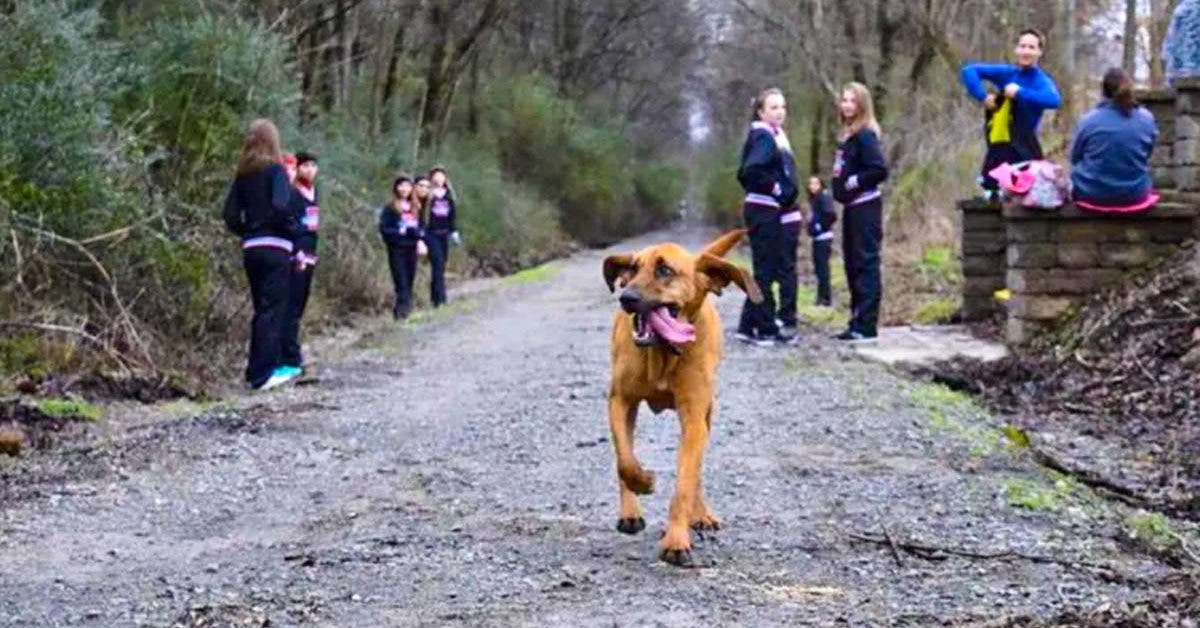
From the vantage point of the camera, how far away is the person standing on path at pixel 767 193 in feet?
46.8

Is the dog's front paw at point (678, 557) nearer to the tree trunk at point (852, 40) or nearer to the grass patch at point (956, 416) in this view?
the grass patch at point (956, 416)

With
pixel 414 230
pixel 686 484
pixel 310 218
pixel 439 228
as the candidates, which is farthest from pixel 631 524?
pixel 439 228

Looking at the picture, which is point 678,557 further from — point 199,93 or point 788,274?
point 199,93

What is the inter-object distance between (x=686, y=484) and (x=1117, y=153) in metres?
8.14

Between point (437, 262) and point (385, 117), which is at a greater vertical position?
point (385, 117)

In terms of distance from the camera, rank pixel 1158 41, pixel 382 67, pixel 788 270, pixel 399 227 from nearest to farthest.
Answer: pixel 788 270 → pixel 399 227 → pixel 1158 41 → pixel 382 67

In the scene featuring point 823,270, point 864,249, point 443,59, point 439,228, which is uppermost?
point 443,59

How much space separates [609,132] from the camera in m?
64.6

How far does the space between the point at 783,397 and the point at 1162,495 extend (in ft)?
11.7

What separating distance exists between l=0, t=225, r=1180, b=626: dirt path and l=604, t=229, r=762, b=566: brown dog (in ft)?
0.66

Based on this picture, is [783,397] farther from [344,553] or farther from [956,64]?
[956,64]

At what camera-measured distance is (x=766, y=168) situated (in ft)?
47.0

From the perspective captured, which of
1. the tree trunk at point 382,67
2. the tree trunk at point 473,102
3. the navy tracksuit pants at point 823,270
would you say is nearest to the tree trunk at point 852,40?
the tree trunk at point 473,102

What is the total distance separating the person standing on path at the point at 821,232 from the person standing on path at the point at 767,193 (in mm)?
7781
